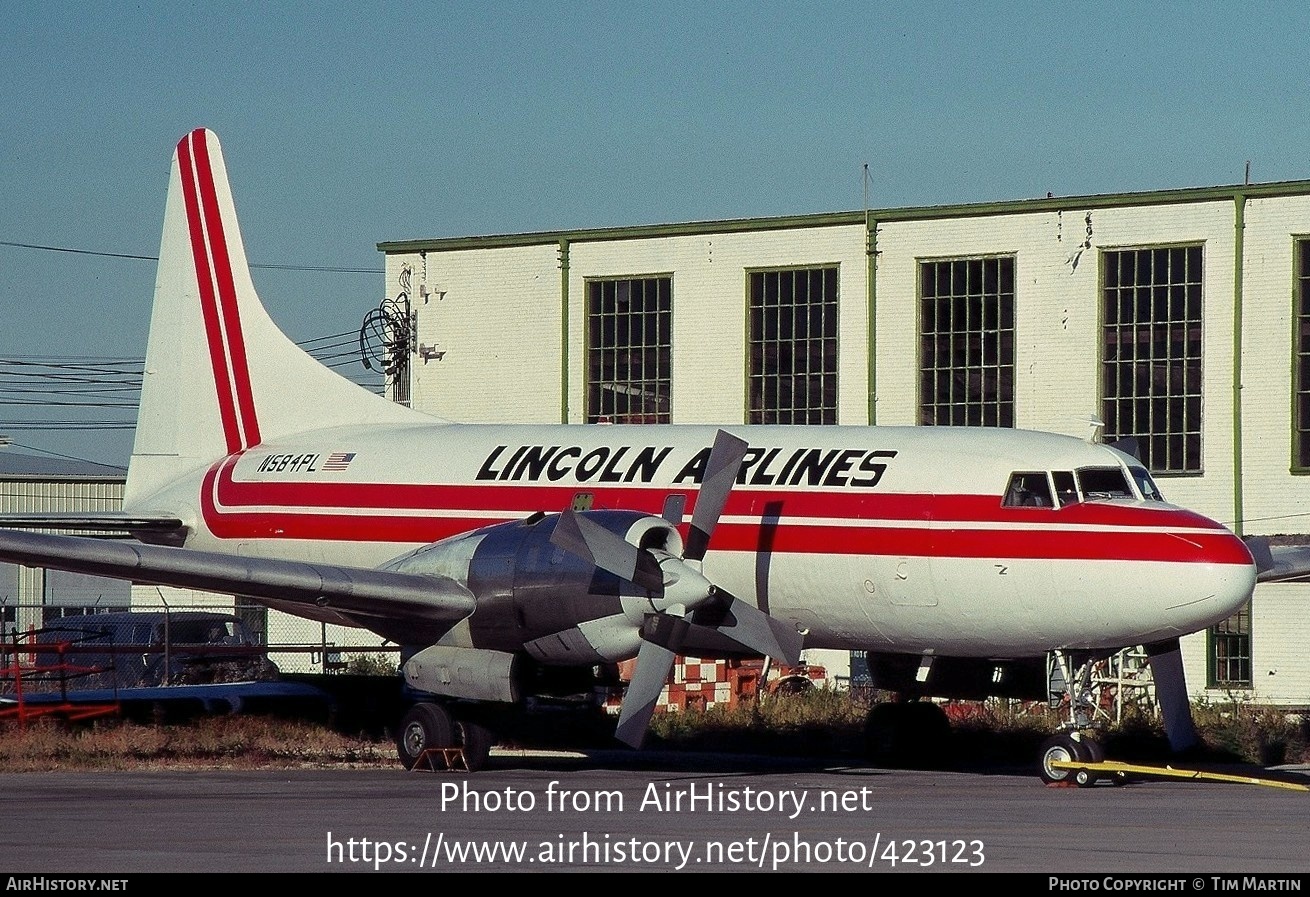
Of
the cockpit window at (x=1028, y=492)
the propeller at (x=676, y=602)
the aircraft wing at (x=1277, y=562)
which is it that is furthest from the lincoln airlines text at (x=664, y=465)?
the aircraft wing at (x=1277, y=562)

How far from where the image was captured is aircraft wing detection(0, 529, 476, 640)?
66.9 ft

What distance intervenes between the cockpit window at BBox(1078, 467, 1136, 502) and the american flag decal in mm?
9852

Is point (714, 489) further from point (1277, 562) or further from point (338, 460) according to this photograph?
point (1277, 562)

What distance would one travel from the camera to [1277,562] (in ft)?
75.4

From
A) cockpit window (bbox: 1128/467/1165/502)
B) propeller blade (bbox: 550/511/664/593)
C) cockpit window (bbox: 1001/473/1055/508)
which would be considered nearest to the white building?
cockpit window (bbox: 1128/467/1165/502)

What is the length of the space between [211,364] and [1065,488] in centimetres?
1358

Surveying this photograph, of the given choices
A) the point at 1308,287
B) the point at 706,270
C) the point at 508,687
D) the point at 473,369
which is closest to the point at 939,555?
the point at 508,687

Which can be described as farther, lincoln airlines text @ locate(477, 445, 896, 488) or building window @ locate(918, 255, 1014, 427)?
building window @ locate(918, 255, 1014, 427)

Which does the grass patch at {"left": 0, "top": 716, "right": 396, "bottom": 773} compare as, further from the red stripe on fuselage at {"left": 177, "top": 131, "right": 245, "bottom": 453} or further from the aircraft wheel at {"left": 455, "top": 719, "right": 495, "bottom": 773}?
the red stripe on fuselage at {"left": 177, "top": 131, "right": 245, "bottom": 453}

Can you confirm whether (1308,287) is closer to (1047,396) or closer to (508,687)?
(1047,396)

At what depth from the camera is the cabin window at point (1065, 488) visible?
19.6 m

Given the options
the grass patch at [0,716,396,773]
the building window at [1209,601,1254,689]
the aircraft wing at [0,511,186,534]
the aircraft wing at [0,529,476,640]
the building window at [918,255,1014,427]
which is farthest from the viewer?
the building window at [918,255,1014,427]

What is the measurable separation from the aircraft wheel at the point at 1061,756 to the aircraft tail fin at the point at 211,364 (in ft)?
35.6

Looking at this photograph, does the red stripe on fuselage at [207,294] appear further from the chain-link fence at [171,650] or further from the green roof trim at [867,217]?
the green roof trim at [867,217]
